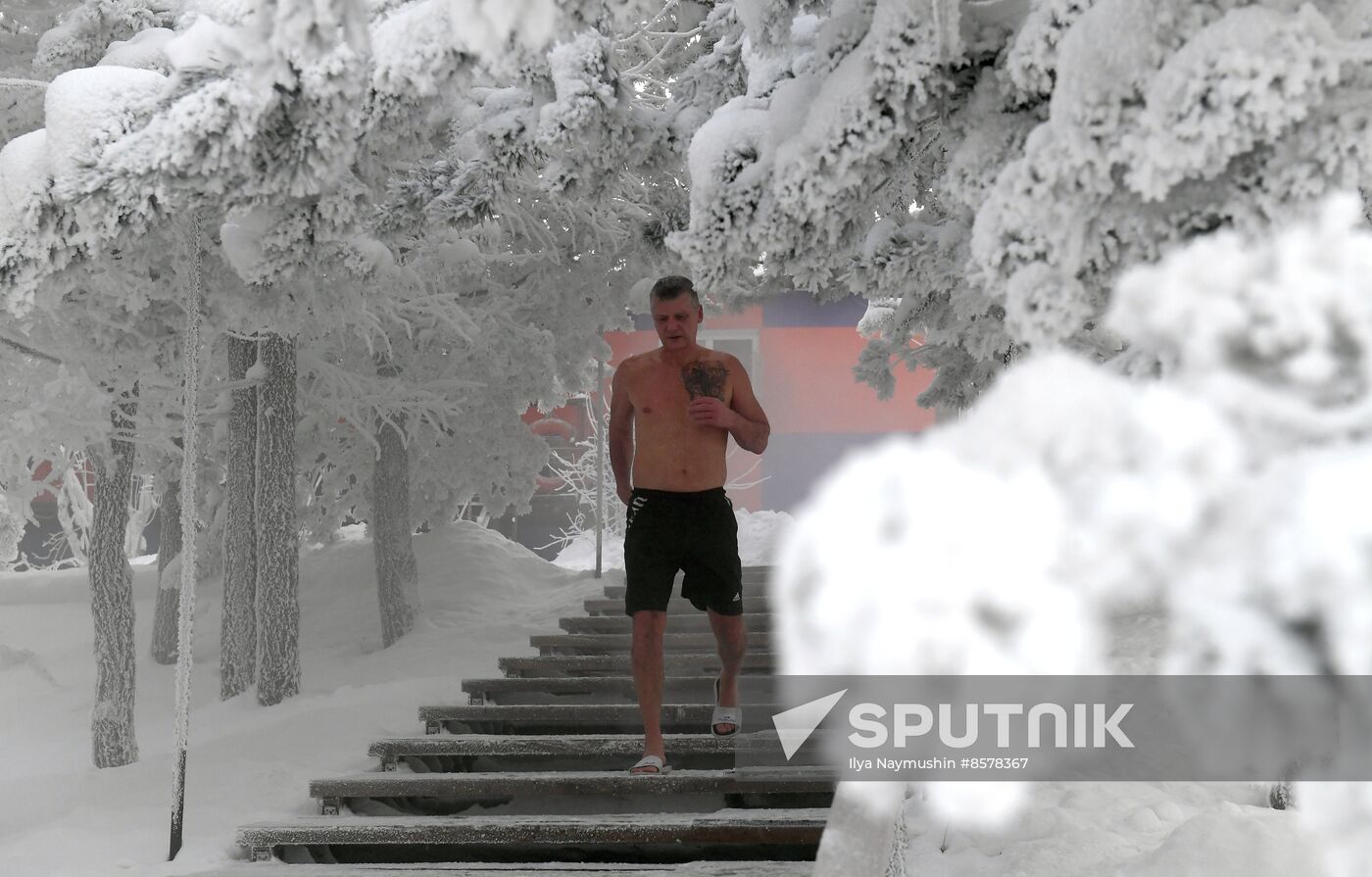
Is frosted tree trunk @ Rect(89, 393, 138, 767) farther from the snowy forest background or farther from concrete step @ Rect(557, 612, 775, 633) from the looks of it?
concrete step @ Rect(557, 612, 775, 633)

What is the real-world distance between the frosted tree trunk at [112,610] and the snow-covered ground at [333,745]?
0.23 metres

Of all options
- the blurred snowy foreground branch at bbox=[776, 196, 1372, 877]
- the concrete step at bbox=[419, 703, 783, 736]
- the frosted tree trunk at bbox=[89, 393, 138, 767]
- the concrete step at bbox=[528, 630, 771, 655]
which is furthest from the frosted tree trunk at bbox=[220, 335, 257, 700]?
the blurred snowy foreground branch at bbox=[776, 196, 1372, 877]

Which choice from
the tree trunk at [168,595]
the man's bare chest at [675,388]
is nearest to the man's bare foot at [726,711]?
the man's bare chest at [675,388]

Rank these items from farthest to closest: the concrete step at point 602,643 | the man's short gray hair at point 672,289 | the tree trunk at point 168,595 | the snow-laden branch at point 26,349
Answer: the tree trunk at point 168,595
the concrete step at point 602,643
the snow-laden branch at point 26,349
the man's short gray hair at point 672,289

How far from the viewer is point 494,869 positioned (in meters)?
4.34

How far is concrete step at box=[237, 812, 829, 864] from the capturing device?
14.0ft

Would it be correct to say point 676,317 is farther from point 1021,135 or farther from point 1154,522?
point 1154,522

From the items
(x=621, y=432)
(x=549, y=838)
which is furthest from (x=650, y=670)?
(x=621, y=432)

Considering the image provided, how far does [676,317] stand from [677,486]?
0.65 metres

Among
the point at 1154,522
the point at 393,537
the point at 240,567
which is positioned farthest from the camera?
the point at 393,537

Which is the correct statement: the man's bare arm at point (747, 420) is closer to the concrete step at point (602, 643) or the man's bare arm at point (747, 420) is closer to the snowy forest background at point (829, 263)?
the snowy forest background at point (829, 263)

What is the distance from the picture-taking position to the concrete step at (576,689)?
267 inches

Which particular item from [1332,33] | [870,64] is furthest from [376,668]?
[1332,33]

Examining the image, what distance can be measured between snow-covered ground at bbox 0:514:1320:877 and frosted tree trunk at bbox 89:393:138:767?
0.76ft
